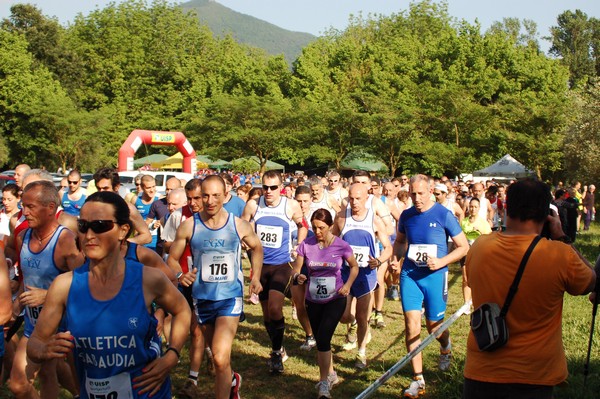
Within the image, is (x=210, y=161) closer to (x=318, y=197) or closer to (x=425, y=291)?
(x=318, y=197)

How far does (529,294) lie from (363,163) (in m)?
41.2

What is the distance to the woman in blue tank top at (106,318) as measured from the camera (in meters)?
3.28

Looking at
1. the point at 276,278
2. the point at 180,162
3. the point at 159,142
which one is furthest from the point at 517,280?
the point at 180,162

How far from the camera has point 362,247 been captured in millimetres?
7984

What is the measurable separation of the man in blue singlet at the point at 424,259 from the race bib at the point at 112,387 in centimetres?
379

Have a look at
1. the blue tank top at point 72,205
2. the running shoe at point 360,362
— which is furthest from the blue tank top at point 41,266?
the blue tank top at point 72,205

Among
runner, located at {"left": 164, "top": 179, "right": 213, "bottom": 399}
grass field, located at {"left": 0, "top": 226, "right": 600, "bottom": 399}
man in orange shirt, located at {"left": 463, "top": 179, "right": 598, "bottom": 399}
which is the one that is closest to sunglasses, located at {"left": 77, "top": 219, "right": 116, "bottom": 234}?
man in orange shirt, located at {"left": 463, "top": 179, "right": 598, "bottom": 399}

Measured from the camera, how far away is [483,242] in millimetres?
3906

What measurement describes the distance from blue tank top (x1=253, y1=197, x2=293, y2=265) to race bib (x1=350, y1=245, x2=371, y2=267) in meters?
0.83

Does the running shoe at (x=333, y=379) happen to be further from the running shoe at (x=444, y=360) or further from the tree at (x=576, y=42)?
the tree at (x=576, y=42)

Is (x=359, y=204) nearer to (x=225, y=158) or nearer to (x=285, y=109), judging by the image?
(x=285, y=109)

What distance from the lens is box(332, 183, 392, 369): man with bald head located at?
25.8 feet

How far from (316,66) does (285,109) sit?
58.2 ft

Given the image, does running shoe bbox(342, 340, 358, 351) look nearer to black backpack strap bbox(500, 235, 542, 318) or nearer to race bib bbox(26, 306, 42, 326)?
race bib bbox(26, 306, 42, 326)
